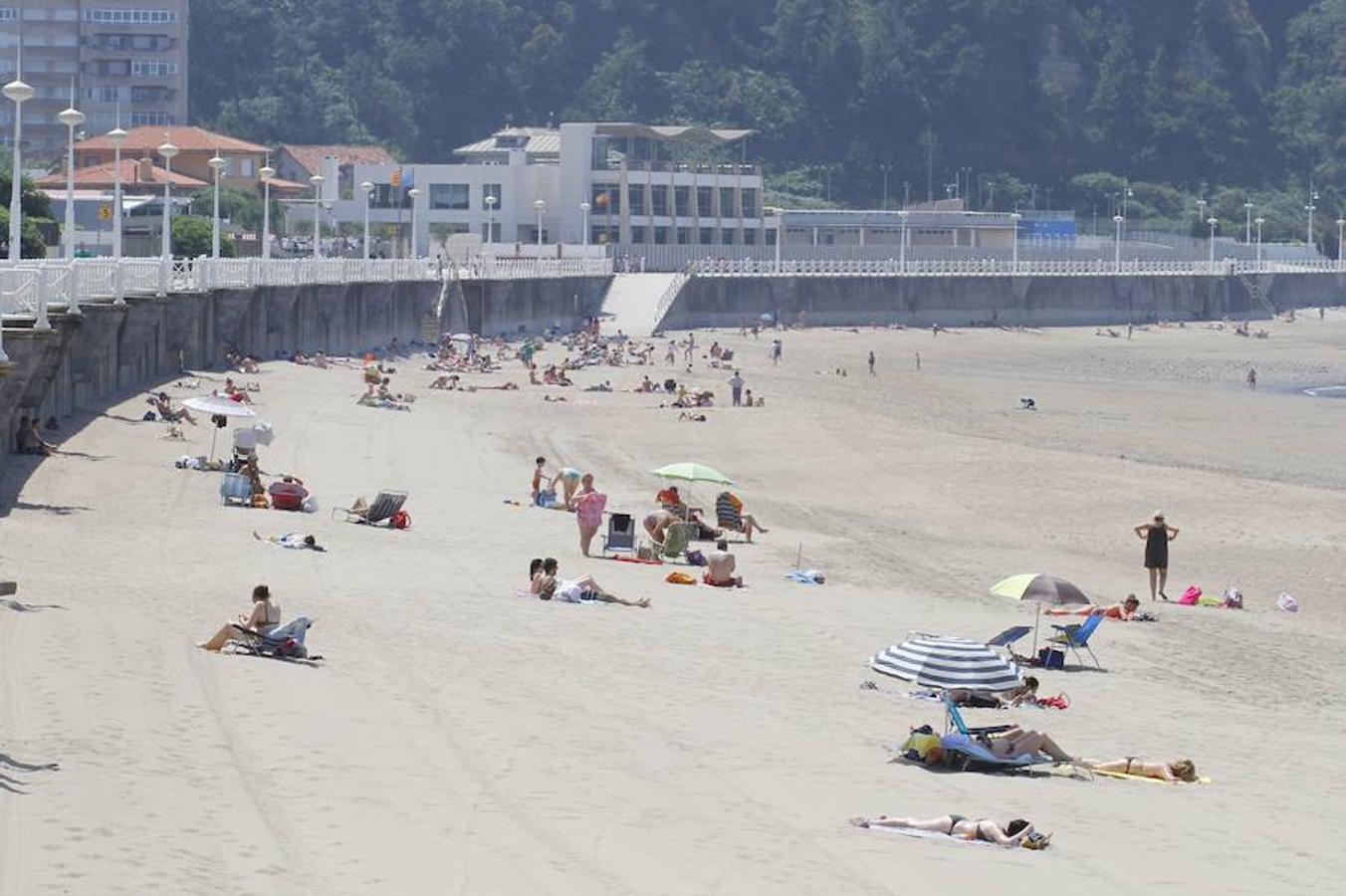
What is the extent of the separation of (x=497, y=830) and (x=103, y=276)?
798 inches

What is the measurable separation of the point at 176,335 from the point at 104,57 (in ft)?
269

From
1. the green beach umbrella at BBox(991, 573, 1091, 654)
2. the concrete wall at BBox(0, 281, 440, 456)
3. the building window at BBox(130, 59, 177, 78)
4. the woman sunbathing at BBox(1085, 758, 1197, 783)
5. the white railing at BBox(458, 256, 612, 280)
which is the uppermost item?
the building window at BBox(130, 59, 177, 78)

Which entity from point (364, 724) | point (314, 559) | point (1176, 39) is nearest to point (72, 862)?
point (364, 724)

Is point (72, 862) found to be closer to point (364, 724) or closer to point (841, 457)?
point (364, 724)

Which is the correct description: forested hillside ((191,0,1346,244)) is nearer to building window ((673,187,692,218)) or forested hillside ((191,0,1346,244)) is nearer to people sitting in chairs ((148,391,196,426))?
building window ((673,187,692,218))

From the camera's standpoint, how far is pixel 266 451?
28.4 metres

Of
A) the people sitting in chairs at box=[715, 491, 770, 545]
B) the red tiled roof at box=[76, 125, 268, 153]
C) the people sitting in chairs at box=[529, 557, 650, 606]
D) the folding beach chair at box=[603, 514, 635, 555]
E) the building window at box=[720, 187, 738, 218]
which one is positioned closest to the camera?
the people sitting in chairs at box=[529, 557, 650, 606]

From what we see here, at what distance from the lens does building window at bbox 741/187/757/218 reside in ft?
325

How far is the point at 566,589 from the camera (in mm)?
18172

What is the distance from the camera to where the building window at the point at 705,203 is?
9704 centimetres

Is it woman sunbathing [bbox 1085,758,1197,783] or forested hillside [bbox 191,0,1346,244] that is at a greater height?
forested hillside [bbox 191,0,1346,244]

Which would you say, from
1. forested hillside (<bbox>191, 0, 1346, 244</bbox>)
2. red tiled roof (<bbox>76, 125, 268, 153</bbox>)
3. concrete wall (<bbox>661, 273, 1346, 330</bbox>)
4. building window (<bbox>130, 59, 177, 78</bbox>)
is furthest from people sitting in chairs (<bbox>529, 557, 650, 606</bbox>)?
forested hillside (<bbox>191, 0, 1346, 244</bbox>)

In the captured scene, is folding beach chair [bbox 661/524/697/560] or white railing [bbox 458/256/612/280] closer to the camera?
folding beach chair [bbox 661/524/697/560]

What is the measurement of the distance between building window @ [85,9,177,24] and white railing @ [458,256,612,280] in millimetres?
44142
